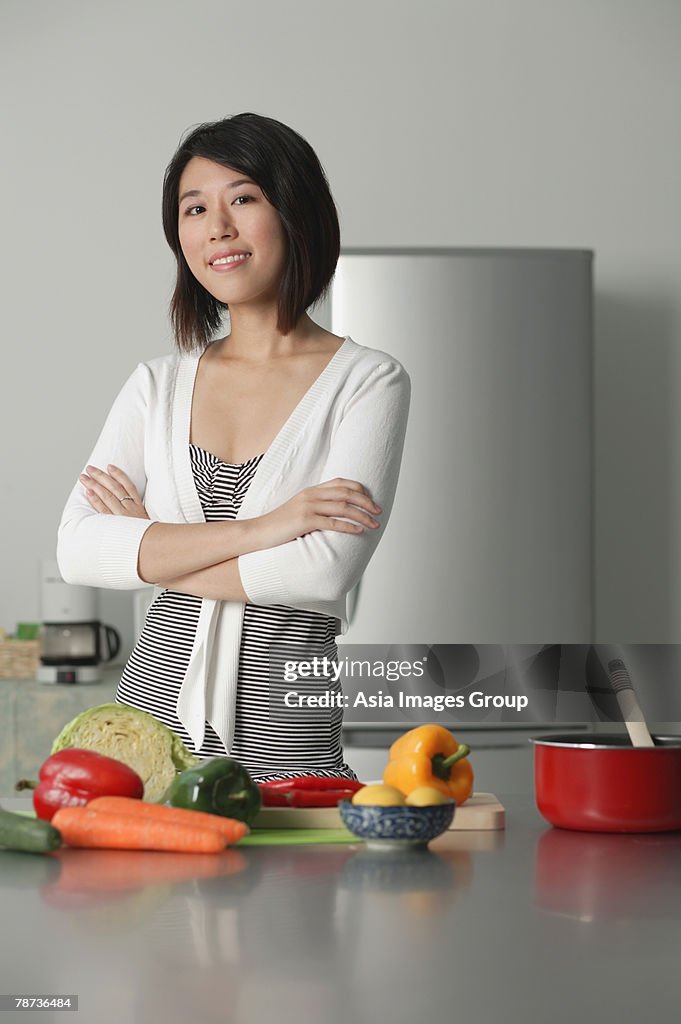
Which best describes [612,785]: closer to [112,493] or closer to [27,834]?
[27,834]

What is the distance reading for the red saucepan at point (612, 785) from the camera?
1198 mm

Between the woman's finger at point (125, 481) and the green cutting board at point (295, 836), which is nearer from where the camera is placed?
the green cutting board at point (295, 836)

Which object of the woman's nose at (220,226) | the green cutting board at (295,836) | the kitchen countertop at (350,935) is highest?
the woman's nose at (220,226)

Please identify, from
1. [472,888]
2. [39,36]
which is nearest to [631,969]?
[472,888]

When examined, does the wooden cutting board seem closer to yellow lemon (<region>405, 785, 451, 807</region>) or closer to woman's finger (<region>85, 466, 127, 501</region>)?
yellow lemon (<region>405, 785, 451, 807</region>)

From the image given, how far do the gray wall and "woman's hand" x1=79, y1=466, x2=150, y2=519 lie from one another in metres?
1.90

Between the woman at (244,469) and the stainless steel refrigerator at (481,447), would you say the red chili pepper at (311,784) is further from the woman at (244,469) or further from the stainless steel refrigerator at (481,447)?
the stainless steel refrigerator at (481,447)

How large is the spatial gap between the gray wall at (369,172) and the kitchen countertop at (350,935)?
267 centimetres

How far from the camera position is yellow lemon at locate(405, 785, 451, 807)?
3.73ft

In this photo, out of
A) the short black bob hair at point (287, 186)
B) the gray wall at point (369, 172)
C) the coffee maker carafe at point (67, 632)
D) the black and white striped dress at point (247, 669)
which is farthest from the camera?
the gray wall at point (369, 172)

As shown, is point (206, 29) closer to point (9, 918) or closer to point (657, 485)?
point (657, 485)
